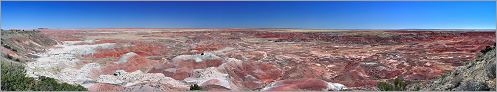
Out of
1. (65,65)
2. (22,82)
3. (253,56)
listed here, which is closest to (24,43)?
(65,65)

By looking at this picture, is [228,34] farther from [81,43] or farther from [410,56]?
[410,56]

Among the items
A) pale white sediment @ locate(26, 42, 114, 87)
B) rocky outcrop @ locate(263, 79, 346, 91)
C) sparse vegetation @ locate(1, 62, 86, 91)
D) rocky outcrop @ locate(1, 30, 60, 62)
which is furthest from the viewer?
rocky outcrop @ locate(1, 30, 60, 62)

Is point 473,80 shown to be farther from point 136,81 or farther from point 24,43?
point 24,43

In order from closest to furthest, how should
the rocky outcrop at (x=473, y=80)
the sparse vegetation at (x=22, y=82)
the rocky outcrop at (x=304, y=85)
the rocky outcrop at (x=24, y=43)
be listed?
the rocky outcrop at (x=473, y=80) → the sparse vegetation at (x=22, y=82) → the rocky outcrop at (x=304, y=85) → the rocky outcrop at (x=24, y=43)

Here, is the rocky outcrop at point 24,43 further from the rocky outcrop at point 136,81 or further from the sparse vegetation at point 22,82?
the rocky outcrop at point 136,81

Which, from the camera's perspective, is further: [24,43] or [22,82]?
[24,43]

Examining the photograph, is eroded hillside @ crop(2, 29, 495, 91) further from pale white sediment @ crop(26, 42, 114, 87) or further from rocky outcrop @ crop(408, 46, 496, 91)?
rocky outcrop @ crop(408, 46, 496, 91)

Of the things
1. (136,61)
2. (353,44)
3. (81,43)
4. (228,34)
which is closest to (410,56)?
(353,44)

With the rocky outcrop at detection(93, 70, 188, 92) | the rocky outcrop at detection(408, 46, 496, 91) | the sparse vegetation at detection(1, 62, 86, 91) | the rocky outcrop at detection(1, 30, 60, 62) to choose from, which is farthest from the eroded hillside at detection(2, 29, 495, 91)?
the rocky outcrop at detection(408, 46, 496, 91)

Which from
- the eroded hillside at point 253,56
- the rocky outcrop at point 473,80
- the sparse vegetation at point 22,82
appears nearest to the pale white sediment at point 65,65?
the eroded hillside at point 253,56
